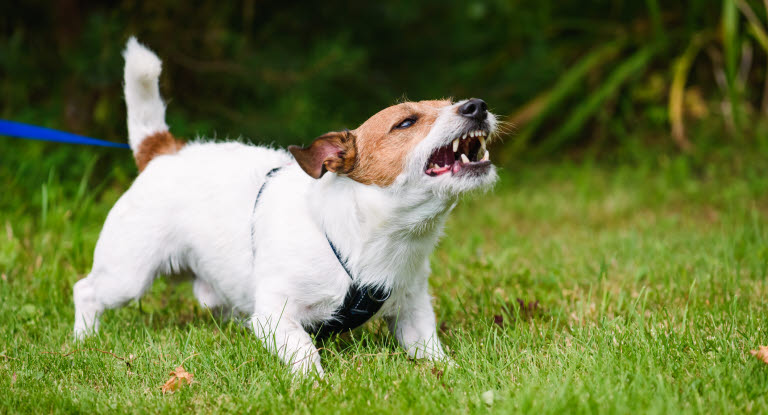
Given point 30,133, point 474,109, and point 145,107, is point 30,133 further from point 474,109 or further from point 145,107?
point 474,109

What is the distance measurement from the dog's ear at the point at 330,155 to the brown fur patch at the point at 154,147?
0.99 metres

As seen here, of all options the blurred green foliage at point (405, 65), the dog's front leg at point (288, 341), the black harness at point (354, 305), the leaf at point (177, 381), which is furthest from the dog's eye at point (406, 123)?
the blurred green foliage at point (405, 65)

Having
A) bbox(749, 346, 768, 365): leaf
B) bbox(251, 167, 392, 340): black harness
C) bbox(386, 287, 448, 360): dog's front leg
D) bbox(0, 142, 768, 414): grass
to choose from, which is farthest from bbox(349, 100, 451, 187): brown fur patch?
bbox(749, 346, 768, 365): leaf

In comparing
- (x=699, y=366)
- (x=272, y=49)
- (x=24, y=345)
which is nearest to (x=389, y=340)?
(x=699, y=366)

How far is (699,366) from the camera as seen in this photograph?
94.3 inches

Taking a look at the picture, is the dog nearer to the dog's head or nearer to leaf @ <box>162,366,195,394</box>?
the dog's head

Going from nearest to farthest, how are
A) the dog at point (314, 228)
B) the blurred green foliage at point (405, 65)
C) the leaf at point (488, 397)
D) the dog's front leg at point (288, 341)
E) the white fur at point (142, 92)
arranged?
the leaf at point (488, 397), the dog's front leg at point (288, 341), the dog at point (314, 228), the white fur at point (142, 92), the blurred green foliage at point (405, 65)

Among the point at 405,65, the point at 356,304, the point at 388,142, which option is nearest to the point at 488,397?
the point at 356,304

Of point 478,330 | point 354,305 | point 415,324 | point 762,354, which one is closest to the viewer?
point 762,354

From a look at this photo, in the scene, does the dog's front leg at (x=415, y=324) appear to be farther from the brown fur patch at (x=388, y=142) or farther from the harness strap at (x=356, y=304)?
the brown fur patch at (x=388, y=142)

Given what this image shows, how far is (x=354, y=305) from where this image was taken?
9.06 ft

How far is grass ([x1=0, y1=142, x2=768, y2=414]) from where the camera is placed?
229 cm

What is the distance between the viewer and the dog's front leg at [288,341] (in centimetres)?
259

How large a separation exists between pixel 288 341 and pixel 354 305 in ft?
0.93
